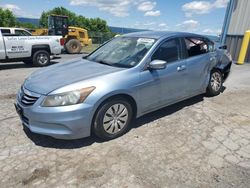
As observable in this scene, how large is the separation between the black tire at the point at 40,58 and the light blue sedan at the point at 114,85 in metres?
6.33

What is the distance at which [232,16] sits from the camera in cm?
1174

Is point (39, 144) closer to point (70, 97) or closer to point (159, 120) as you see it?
point (70, 97)

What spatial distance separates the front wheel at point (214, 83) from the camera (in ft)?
18.3

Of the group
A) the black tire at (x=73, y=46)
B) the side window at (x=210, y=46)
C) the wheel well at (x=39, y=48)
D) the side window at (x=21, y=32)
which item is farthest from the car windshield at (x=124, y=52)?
the black tire at (x=73, y=46)

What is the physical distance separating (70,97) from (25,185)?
3.87ft

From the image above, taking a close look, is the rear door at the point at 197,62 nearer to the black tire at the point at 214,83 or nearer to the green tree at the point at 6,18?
the black tire at the point at 214,83

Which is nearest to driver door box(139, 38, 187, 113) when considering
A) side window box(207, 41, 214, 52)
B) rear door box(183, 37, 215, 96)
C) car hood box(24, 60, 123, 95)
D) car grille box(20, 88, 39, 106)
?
rear door box(183, 37, 215, 96)

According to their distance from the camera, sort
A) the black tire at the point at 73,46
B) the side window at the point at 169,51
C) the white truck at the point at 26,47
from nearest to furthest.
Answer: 1. the side window at the point at 169,51
2. the white truck at the point at 26,47
3. the black tire at the point at 73,46

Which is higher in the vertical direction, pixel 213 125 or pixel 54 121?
pixel 54 121

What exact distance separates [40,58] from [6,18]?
23947 mm

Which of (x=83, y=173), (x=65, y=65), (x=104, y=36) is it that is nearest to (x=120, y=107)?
(x=83, y=173)

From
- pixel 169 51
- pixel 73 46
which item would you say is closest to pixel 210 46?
pixel 169 51

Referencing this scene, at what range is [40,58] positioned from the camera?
1052cm

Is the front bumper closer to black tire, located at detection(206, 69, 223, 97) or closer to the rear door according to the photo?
the rear door
